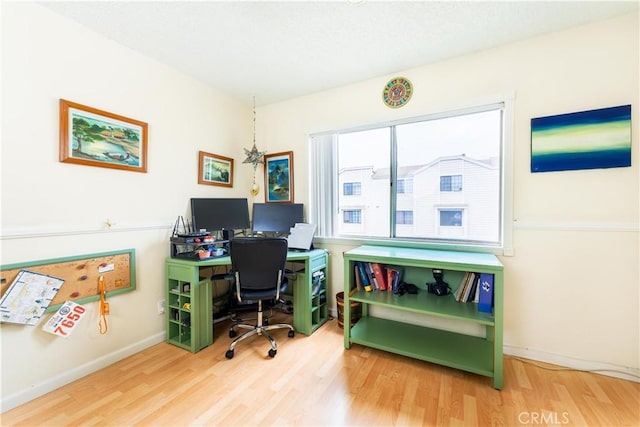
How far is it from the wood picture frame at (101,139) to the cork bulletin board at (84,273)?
67cm

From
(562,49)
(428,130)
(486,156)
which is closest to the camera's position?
(562,49)

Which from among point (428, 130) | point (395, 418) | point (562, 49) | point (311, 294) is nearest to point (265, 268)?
point (311, 294)

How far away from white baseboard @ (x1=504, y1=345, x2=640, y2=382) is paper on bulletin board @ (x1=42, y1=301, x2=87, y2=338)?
3.17m

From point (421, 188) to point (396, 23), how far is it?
1313mm

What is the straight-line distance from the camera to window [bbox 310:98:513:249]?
213 cm

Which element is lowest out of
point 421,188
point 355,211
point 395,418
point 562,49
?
point 395,418

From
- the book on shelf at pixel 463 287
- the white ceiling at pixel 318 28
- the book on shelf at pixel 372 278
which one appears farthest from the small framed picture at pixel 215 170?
the book on shelf at pixel 463 287

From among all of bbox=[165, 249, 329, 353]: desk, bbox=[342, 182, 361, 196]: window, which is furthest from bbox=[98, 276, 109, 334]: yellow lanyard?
bbox=[342, 182, 361, 196]: window

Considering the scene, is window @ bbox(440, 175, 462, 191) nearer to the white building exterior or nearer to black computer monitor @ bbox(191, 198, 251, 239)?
the white building exterior

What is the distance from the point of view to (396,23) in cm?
175

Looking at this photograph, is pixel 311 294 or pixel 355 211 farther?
pixel 355 211

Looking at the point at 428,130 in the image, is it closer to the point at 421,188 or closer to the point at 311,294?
the point at 421,188

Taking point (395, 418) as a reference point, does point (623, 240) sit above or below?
above

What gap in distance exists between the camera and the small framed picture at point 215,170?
8.46ft
